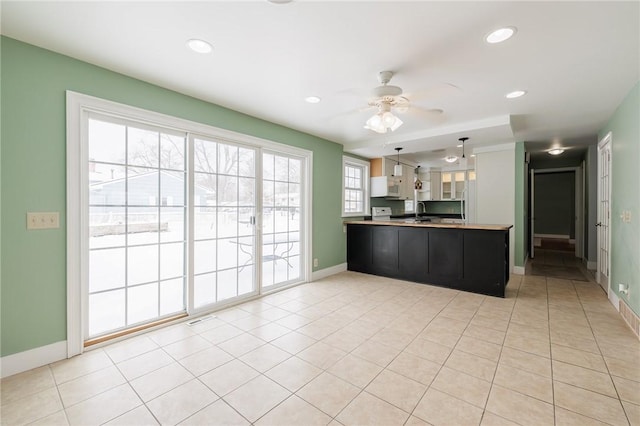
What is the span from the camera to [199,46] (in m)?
2.18

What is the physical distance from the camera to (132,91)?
8.87 ft

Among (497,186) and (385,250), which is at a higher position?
(497,186)

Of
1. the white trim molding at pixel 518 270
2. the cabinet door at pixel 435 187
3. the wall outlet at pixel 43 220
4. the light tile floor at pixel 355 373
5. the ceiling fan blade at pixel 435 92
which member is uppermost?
the ceiling fan blade at pixel 435 92

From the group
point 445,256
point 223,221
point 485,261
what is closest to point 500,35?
point 485,261

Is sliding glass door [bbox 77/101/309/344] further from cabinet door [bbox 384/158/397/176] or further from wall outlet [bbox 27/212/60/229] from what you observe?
A: cabinet door [bbox 384/158/397/176]

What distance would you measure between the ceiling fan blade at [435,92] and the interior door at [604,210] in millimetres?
2757

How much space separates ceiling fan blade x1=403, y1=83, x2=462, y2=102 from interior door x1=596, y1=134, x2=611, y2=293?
276cm

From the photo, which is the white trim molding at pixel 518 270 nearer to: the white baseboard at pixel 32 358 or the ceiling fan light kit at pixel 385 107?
the ceiling fan light kit at pixel 385 107

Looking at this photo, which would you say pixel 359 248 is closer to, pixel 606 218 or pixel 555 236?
pixel 606 218

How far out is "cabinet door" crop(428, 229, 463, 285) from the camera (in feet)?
13.8

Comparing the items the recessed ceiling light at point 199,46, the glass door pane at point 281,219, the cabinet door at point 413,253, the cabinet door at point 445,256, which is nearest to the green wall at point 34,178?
the recessed ceiling light at point 199,46

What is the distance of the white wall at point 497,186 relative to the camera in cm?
514

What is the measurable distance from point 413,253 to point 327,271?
5.06ft

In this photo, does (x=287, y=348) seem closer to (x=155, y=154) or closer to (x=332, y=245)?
(x=155, y=154)
